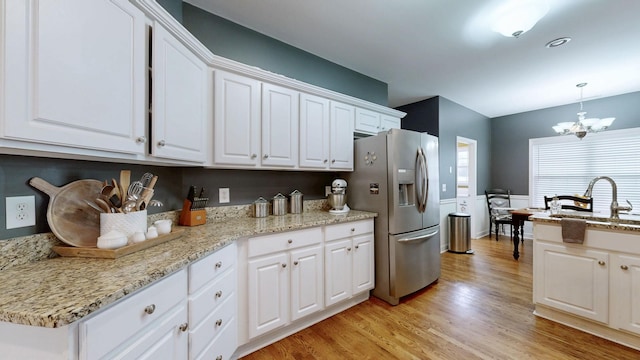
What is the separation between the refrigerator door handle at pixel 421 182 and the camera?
265 cm

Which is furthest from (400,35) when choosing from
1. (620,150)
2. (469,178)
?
(620,150)

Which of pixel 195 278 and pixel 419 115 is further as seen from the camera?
pixel 419 115

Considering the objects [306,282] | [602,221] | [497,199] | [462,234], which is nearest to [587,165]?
[497,199]

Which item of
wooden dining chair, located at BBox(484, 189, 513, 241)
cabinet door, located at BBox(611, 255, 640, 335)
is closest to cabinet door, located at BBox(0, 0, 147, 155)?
cabinet door, located at BBox(611, 255, 640, 335)

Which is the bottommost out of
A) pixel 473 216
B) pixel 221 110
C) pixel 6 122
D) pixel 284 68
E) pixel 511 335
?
pixel 511 335

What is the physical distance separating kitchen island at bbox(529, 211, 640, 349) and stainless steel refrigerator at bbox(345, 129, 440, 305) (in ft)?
3.08

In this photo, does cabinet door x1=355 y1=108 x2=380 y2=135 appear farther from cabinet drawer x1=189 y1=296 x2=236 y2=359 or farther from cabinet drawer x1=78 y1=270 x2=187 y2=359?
cabinet drawer x1=78 y1=270 x2=187 y2=359

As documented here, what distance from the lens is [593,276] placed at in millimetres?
1933

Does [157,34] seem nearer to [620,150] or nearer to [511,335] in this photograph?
[511,335]

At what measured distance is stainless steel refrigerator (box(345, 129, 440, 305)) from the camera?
2473mm

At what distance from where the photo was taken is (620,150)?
14.1ft

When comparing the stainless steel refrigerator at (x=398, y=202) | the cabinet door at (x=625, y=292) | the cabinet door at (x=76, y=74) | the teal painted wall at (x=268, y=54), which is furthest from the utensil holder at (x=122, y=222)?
the cabinet door at (x=625, y=292)

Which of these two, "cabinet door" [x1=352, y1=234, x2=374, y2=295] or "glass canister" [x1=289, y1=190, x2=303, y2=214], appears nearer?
"cabinet door" [x1=352, y1=234, x2=374, y2=295]

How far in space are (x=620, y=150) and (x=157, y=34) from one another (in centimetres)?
685
